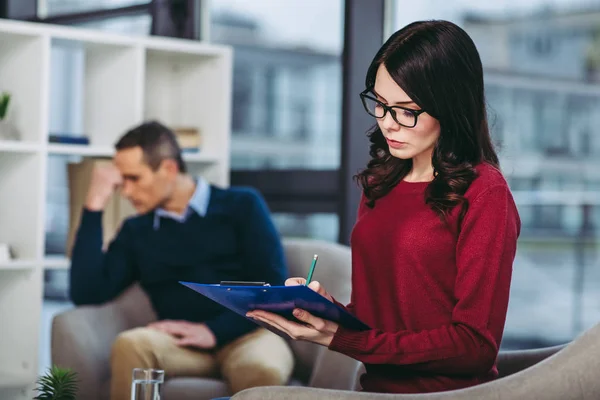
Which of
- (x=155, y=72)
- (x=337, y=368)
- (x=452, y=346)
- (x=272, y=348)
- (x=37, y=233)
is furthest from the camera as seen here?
(x=155, y=72)

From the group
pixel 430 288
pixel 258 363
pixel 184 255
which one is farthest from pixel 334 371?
pixel 430 288

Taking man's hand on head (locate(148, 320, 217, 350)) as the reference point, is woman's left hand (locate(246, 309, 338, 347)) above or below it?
above

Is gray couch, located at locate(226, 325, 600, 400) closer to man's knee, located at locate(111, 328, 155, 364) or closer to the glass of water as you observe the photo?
the glass of water

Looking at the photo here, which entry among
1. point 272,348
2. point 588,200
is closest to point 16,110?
point 272,348

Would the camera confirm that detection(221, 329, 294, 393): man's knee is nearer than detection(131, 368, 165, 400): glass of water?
No

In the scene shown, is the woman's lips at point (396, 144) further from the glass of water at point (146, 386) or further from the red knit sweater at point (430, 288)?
the glass of water at point (146, 386)

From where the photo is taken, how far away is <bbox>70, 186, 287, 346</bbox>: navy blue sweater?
305cm

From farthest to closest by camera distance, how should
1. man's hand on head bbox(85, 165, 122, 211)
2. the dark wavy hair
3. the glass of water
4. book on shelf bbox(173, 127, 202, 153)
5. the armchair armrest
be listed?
book on shelf bbox(173, 127, 202, 153) < man's hand on head bbox(85, 165, 122, 211) < the armchair armrest < the glass of water < the dark wavy hair

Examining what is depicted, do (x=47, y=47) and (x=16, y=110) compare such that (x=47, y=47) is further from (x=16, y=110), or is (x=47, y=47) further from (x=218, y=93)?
(x=218, y=93)

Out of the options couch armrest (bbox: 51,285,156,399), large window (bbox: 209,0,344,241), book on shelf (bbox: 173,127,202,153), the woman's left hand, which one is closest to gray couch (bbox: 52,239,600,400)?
couch armrest (bbox: 51,285,156,399)

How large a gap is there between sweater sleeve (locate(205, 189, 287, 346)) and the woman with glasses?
118 centimetres

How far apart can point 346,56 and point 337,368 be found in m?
1.34

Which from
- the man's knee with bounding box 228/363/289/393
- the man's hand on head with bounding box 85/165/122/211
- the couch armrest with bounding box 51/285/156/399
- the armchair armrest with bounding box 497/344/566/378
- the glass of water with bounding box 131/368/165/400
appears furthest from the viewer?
the man's hand on head with bounding box 85/165/122/211

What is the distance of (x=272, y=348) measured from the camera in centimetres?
285
